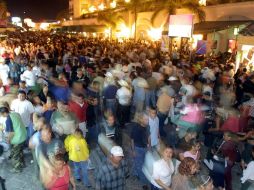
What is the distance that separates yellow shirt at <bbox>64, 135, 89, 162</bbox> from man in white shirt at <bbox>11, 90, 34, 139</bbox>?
5.61ft

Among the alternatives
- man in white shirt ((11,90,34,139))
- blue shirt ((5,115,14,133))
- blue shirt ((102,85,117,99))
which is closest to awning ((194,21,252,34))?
blue shirt ((102,85,117,99))

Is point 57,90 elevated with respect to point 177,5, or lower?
lower

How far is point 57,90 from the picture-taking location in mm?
8234

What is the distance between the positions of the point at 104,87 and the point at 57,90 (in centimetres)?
123

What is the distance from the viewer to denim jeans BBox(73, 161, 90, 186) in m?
5.86

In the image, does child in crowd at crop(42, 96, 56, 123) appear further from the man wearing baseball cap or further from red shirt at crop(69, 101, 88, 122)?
the man wearing baseball cap

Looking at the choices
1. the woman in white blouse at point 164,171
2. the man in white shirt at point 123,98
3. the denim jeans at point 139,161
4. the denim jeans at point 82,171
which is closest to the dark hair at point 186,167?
the woman in white blouse at point 164,171

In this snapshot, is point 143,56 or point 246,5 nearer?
point 143,56

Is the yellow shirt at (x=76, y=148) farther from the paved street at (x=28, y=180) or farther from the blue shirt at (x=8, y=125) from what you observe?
the blue shirt at (x=8, y=125)

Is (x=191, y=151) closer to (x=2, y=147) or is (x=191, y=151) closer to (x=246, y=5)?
(x=2, y=147)

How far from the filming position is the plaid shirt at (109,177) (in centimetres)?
447

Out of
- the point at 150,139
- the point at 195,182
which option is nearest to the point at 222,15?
the point at 150,139

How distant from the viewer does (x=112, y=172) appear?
450 cm

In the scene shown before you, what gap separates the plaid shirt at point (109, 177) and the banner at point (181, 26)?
11931 mm
